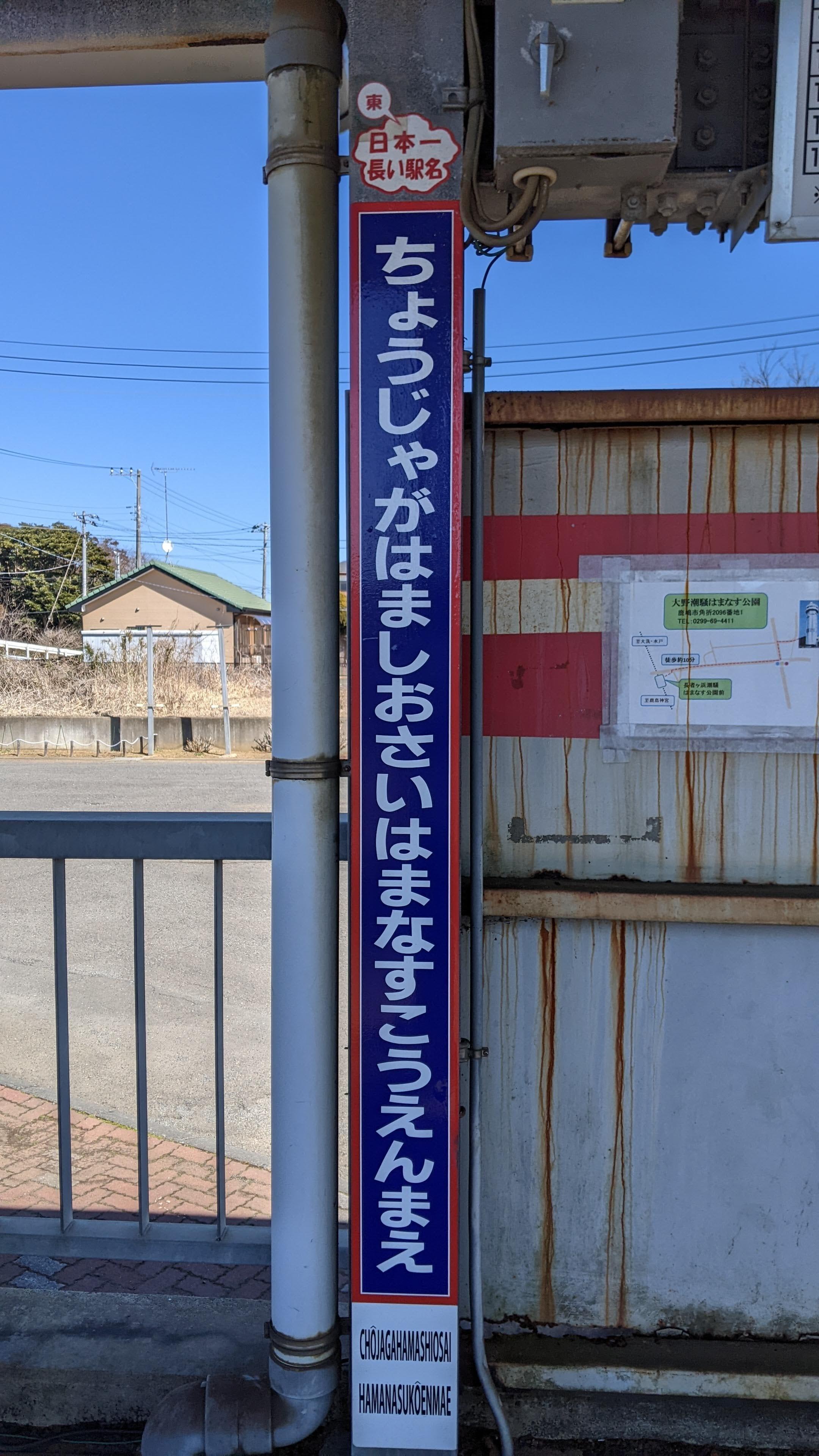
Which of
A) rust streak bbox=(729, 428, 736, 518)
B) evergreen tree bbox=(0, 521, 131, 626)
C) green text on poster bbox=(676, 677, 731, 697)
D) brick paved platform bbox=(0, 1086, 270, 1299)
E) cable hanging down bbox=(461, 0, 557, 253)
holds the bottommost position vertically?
brick paved platform bbox=(0, 1086, 270, 1299)

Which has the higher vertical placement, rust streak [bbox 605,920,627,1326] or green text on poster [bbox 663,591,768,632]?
green text on poster [bbox 663,591,768,632]

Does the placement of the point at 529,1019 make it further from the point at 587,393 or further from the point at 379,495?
the point at 587,393

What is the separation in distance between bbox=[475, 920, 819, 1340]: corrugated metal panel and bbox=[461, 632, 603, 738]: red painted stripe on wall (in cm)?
45

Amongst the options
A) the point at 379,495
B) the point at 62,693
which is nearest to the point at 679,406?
the point at 379,495

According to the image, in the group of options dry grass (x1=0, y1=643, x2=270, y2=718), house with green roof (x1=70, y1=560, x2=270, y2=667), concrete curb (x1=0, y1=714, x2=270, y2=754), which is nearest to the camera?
concrete curb (x1=0, y1=714, x2=270, y2=754)

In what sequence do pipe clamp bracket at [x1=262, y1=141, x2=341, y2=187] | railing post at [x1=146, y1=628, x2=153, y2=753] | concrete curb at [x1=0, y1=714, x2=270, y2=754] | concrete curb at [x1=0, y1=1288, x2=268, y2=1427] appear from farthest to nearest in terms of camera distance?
concrete curb at [x1=0, y1=714, x2=270, y2=754] → railing post at [x1=146, y1=628, x2=153, y2=753] → concrete curb at [x1=0, y1=1288, x2=268, y2=1427] → pipe clamp bracket at [x1=262, y1=141, x2=341, y2=187]

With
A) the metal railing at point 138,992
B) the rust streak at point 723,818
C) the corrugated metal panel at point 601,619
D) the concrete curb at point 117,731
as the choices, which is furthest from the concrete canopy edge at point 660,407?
the concrete curb at point 117,731

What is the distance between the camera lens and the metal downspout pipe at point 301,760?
2.14 meters

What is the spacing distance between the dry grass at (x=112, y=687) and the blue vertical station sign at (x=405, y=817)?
2351 cm

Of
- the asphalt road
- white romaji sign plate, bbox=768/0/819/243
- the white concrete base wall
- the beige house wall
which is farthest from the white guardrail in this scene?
white romaji sign plate, bbox=768/0/819/243

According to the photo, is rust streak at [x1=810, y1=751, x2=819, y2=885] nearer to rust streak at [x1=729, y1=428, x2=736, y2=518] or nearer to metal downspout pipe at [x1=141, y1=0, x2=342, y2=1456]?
rust streak at [x1=729, y1=428, x2=736, y2=518]

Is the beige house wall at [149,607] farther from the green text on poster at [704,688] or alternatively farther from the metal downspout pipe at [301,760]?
the green text on poster at [704,688]

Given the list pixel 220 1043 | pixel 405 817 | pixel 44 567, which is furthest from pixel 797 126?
pixel 44 567

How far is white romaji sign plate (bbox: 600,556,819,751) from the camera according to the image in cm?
229
